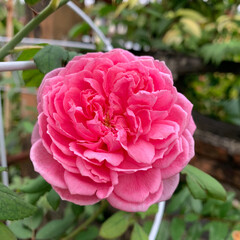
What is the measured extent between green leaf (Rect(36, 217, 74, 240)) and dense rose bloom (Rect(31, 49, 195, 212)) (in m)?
0.29

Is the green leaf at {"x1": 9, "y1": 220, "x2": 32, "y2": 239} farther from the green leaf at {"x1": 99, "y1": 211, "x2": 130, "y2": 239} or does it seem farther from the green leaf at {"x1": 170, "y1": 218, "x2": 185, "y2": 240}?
the green leaf at {"x1": 170, "y1": 218, "x2": 185, "y2": 240}

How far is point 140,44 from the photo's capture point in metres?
1.48

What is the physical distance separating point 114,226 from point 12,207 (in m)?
0.24

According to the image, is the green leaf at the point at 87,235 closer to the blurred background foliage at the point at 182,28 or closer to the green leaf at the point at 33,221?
the green leaf at the point at 33,221

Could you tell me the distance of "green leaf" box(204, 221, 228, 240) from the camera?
607 millimetres

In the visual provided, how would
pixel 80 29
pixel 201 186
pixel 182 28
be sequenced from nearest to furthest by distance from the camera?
pixel 201 186 → pixel 80 29 → pixel 182 28

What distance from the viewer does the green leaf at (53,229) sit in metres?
0.53

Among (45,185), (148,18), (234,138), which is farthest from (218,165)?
(45,185)

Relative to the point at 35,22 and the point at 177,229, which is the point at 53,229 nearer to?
the point at 177,229

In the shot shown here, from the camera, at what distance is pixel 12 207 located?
0.29m

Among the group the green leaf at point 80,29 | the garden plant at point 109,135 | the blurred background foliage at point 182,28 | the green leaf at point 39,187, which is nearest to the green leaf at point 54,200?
the green leaf at point 39,187

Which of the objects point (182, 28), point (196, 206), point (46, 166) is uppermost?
point (46, 166)

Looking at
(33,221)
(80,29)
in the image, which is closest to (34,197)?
(33,221)

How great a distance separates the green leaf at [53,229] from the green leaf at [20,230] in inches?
1.4
